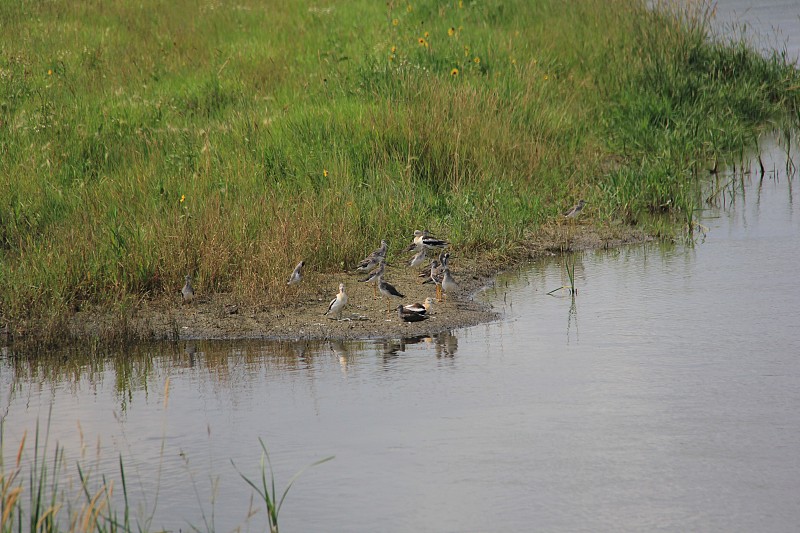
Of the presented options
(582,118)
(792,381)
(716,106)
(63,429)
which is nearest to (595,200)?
(582,118)

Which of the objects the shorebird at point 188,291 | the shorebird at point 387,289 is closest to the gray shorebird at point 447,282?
the shorebird at point 387,289

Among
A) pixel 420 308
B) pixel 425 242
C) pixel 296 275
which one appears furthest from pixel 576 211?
pixel 296 275

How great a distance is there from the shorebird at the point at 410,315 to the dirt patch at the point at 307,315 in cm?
5

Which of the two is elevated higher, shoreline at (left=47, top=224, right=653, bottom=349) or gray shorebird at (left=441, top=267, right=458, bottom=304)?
gray shorebird at (left=441, top=267, right=458, bottom=304)

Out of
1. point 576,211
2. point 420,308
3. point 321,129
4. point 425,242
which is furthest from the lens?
point 321,129

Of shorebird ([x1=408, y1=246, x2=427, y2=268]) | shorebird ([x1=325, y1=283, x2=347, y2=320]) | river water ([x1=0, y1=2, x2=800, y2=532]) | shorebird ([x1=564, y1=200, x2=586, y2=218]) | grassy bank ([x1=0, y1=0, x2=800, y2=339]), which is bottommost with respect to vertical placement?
river water ([x1=0, y1=2, x2=800, y2=532])

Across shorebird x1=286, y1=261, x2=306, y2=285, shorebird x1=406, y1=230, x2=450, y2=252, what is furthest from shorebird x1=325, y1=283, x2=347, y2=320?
shorebird x1=406, y1=230, x2=450, y2=252

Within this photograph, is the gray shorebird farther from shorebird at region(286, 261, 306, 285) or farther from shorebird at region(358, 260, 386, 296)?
shorebird at region(286, 261, 306, 285)

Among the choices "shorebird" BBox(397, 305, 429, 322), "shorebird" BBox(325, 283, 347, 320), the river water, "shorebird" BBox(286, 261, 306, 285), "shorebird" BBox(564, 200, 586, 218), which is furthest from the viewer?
"shorebird" BBox(564, 200, 586, 218)

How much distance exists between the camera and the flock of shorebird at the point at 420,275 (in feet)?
31.2

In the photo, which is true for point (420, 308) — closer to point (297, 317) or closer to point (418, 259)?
point (297, 317)

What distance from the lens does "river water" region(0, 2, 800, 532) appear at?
5906mm

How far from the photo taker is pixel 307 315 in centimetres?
975

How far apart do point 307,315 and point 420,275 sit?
1.54m
